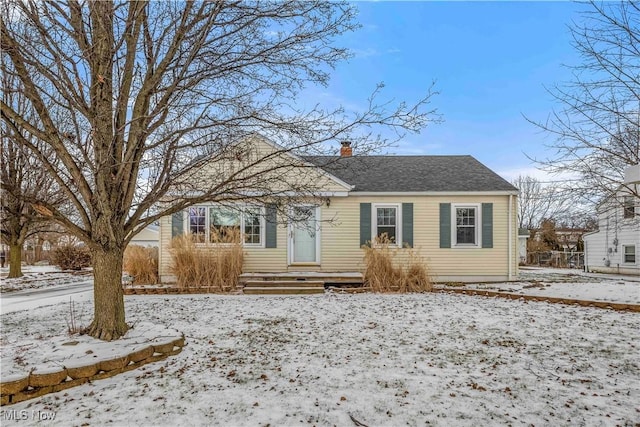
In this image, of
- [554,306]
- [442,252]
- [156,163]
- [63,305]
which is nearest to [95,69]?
[156,163]

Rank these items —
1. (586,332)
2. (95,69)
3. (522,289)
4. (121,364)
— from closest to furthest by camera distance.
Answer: (121,364)
(95,69)
(586,332)
(522,289)

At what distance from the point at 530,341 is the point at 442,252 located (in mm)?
6789

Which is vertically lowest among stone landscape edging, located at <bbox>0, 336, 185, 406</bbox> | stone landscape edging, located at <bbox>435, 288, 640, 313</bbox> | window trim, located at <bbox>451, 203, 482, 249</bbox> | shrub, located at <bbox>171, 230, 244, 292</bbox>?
stone landscape edging, located at <bbox>435, 288, 640, 313</bbox>

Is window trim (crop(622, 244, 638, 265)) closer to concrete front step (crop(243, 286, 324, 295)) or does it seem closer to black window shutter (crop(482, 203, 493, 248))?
black window shutter (crop(482, 203, 493, 248))

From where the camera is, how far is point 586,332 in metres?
5.91

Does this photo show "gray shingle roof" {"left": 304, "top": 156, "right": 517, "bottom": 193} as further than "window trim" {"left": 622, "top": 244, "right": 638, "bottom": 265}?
No

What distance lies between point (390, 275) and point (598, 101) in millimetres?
6033

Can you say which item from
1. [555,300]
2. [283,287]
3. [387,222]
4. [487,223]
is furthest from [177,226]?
[555,300]

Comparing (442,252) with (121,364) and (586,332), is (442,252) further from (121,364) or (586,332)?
(121,364)

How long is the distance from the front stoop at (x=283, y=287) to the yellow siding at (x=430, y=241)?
4.85ft

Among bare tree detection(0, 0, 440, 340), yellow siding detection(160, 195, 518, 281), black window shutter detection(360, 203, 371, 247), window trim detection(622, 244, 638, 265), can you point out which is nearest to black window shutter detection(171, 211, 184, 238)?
yellow siding detection(160, 195, 518, 281)

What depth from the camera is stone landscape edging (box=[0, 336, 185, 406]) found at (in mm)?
3463

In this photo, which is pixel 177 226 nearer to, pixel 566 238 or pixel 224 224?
pixel 224 224

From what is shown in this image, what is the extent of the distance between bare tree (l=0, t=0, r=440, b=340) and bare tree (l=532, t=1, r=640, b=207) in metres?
2.74
